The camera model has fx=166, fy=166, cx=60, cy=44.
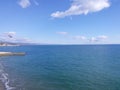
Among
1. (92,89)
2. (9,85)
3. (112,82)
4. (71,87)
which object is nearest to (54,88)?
(71,87)

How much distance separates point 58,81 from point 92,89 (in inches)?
344

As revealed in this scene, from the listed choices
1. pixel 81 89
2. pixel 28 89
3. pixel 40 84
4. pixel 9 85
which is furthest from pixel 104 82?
pixel 9 85

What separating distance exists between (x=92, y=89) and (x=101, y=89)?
66.7 inches

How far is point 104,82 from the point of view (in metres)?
36.2

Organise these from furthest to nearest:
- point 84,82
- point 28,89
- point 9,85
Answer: point 84,82 → point 9,85 → point 28,89

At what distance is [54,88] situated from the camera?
32531mm

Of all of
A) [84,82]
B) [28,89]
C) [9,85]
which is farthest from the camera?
[84,82]

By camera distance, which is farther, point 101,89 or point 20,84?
point 20,84

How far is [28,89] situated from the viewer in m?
31.5

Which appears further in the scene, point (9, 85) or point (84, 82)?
point (84, 82)

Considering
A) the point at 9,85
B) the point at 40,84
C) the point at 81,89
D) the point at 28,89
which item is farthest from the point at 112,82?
the point at 9,85

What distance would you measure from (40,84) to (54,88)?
3891mm

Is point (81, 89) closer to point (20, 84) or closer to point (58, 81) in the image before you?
point (58, 81)

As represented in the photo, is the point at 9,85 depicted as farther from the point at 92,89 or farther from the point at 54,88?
the point at 92,89
